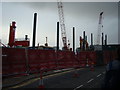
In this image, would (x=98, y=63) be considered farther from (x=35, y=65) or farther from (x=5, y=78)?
(x=5, y=78)

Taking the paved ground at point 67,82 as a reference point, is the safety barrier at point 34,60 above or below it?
above

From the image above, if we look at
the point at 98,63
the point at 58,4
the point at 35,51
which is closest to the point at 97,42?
the point at 58,4

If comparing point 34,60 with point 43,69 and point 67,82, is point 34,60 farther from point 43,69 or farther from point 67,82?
point 67,82

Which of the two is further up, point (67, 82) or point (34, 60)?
point (34, 60)

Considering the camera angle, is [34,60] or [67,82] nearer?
[67,82]

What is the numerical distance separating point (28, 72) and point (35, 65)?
154cm

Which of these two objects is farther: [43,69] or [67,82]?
[43,69]

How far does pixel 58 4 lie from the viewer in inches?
2800

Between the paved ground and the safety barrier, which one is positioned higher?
the safety barrier

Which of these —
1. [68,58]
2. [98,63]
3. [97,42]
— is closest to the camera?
[68,58]

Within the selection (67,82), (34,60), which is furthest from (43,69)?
(67,82)

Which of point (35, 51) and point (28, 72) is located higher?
point (35, 51)

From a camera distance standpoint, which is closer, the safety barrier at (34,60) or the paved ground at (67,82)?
the paved ground at (67,82)

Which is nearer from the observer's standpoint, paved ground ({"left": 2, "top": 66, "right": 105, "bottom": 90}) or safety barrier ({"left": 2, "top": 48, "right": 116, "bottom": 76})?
paved ground ({"left": 2, "top": 66, "right": 105, "bottom": 90})
